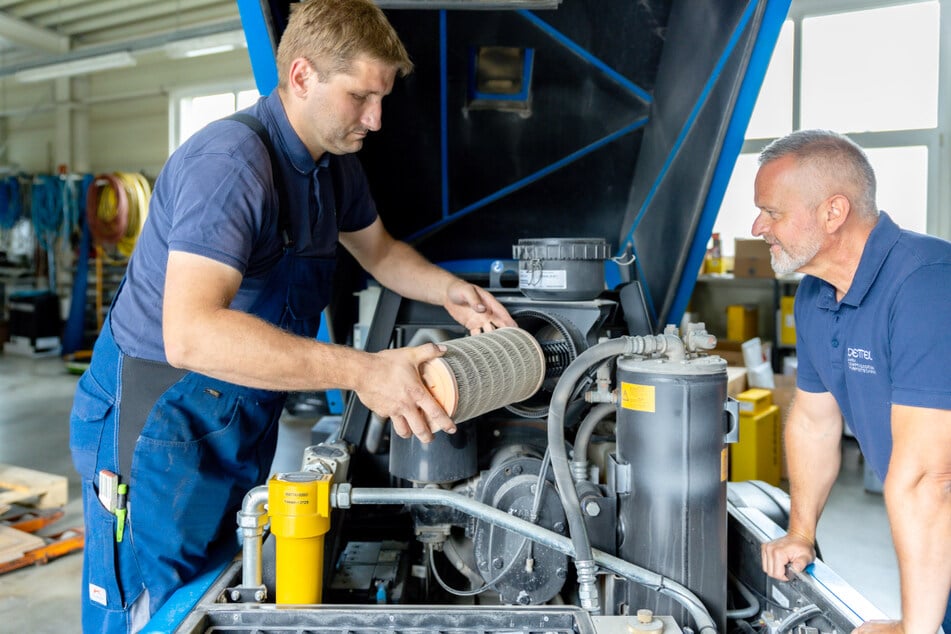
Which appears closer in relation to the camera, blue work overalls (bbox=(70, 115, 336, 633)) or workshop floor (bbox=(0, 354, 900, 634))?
blue work overalls (bbox=(70, 115, 336, 633))

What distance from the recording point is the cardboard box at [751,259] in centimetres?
572

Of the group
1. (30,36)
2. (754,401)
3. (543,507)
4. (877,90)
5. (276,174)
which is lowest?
(754,401)

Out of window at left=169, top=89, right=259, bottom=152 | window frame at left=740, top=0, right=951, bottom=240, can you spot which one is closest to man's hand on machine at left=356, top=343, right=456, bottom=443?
window frame at left=740, top=0, right=951, bottom=240

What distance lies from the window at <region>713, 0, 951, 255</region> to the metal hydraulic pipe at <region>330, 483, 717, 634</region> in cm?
465

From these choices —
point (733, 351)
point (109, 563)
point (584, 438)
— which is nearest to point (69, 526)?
point (109, 563)

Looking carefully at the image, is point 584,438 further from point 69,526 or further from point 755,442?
point 69,526

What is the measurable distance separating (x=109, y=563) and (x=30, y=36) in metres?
10.2

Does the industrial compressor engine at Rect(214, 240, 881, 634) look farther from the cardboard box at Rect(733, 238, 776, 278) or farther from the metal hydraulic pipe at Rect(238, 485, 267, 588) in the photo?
the cardboard box at Rect(733, 238, 776, 278)

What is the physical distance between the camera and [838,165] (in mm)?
1484

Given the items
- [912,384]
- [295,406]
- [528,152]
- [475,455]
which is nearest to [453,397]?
[475,455]

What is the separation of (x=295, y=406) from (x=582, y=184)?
12.7 feet

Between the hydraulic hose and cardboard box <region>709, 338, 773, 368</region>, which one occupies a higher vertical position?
the hydraulic hose

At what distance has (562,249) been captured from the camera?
6.01 feet

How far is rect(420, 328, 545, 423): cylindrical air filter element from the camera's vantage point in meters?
1.27
